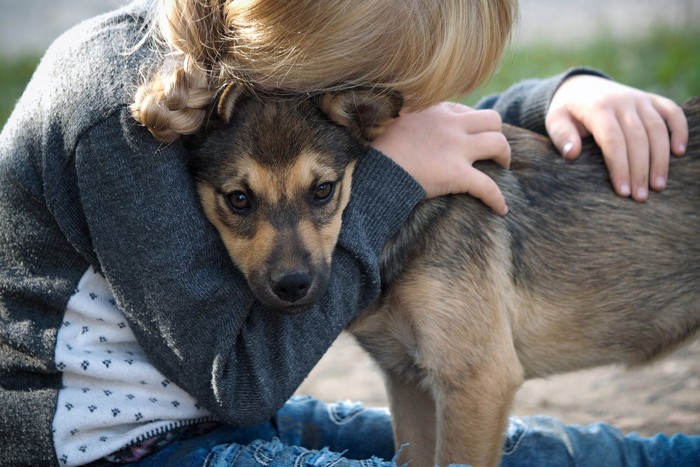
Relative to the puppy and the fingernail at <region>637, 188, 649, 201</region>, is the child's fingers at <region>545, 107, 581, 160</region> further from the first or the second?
the fingernail at <region>637, 188, 649, 201</region>

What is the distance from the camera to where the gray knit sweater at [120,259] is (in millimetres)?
2533

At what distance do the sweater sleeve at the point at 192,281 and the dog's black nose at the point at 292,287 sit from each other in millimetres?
143

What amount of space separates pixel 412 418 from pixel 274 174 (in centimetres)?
128

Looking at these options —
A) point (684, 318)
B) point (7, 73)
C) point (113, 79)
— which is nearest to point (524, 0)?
point (7, 73)

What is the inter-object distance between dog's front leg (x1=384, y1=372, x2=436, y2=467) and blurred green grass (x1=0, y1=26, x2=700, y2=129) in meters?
4.77

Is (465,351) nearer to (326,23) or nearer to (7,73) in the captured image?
(326,23)

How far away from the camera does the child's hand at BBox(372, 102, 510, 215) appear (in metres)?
2.98

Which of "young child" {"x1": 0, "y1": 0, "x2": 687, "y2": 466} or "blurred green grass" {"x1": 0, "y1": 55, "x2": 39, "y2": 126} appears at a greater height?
"young child" {"x1": 0, "y1": 0, "x2": 687, "y2": 466}

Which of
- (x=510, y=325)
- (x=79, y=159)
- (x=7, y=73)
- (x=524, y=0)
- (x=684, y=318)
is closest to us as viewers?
(x=79, y=159)

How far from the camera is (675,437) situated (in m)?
3.46

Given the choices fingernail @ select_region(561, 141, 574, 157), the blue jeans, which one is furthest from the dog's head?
fingernail @ select_region(561, 141, 574, 157)

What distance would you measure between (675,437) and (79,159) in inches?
100

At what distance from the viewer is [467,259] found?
305cm

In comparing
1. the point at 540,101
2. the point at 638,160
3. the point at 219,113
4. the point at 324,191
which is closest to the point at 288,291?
the point at 324,191
